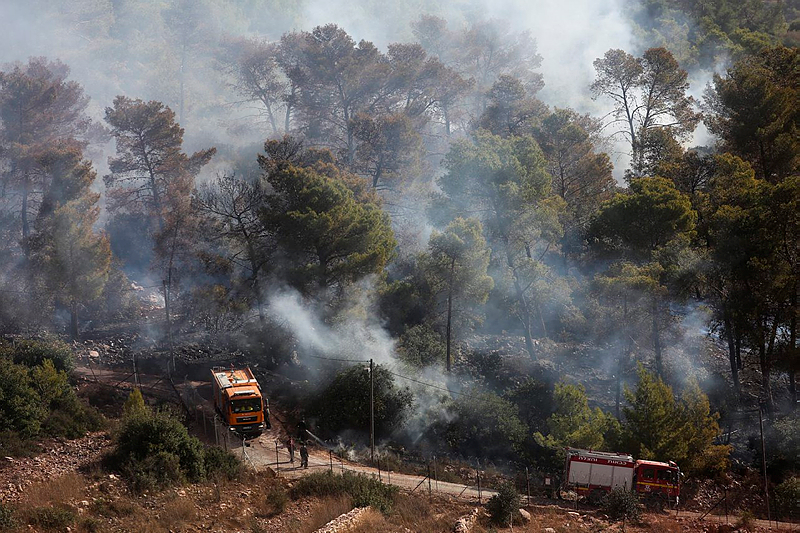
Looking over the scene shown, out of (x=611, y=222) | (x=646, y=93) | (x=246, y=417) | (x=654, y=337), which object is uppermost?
(x=646, y=93)

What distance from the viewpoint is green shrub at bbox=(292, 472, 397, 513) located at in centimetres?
2316

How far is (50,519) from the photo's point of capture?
61.9 ft

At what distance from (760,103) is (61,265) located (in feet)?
131

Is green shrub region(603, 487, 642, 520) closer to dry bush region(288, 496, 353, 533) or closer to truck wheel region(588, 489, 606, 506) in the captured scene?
truck wheel region(588, 489, 606, 506)

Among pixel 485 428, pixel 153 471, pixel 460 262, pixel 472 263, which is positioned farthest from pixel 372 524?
pixel 472 263

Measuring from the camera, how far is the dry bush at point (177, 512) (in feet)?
67.1

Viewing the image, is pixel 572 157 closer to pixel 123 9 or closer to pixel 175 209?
pixel 175 209

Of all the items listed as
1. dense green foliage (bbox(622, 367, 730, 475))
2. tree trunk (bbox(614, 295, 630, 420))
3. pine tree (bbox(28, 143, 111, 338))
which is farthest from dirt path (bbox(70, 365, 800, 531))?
pine tree (bbox(28, 143, 111, 338))

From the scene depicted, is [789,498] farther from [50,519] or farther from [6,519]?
[6,519]

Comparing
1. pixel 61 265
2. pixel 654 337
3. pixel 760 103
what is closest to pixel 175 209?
pixel 61 265

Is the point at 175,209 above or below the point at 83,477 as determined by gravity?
above

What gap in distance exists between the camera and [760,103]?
3850 centimetres

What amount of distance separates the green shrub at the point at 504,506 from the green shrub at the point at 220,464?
8.96m

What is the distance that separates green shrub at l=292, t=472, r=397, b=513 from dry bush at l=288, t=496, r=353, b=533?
1.14 feet
